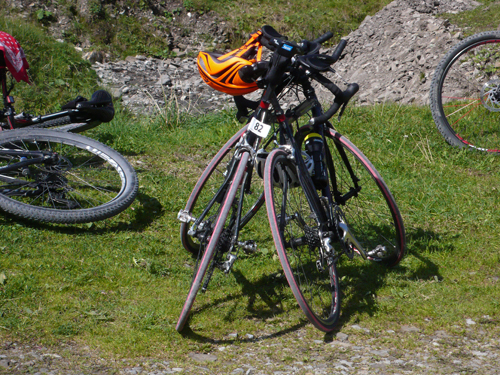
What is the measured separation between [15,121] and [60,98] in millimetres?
4387

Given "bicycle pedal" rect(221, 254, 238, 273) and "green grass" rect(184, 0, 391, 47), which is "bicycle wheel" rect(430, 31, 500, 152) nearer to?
"bicycle pedal" rect(221, 254, 238, 273)

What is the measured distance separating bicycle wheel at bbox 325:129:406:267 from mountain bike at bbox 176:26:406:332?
0.01 metres

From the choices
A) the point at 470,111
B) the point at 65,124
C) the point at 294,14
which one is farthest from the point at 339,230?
the point at 294,14

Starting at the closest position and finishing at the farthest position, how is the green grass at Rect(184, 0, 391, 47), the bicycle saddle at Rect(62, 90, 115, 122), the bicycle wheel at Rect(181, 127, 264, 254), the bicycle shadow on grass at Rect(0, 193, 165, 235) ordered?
the bicycle wheel at Rect(181, 127, 264, 254) < the bicycle shadow on grass at Rect(0, 193, 165, 235) < the bicycle saddle at Rect(62, 90, 115, 122) < the green grass at Rect(184, 0, 391, 47)

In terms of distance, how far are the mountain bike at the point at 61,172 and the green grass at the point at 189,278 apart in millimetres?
227

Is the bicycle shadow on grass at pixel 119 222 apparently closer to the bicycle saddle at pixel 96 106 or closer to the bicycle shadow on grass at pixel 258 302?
the bicycle saddle at pixel 96 106

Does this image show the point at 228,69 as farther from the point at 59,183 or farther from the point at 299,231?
the point at 59,183

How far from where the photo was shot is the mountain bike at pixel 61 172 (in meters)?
4.83

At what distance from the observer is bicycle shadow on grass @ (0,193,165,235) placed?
4.91 metres

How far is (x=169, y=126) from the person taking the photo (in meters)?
8.41

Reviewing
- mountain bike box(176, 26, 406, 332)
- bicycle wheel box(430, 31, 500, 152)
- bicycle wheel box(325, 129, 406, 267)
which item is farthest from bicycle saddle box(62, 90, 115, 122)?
bicycle wheel box(430, 31, 500, 152)

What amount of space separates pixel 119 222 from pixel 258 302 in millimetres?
1831

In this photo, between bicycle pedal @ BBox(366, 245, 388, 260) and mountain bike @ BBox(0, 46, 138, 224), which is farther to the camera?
mountain bike @ BBox(0, 46, 138, 224)

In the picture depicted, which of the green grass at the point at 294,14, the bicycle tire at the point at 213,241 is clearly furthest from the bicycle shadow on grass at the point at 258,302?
the green grass at the point at 294,14
